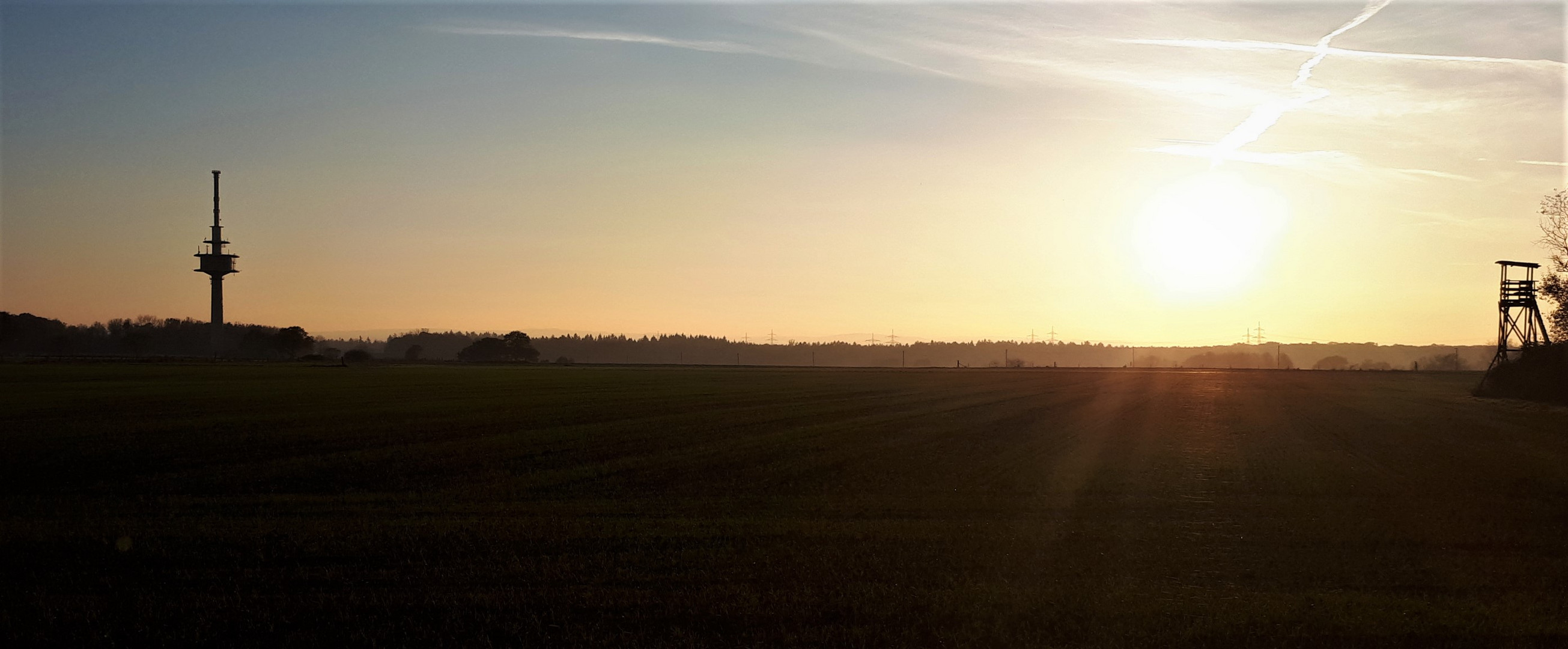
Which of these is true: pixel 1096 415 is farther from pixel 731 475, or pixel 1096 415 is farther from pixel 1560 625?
pixel 1560 625

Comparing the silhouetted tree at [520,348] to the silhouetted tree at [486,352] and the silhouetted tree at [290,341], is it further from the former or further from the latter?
the silhouetted tree at [290,341]

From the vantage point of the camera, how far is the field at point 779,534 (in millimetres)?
9219

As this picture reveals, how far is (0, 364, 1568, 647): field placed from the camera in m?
9.22

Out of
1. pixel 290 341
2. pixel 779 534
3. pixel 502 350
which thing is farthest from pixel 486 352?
pixel 779 534

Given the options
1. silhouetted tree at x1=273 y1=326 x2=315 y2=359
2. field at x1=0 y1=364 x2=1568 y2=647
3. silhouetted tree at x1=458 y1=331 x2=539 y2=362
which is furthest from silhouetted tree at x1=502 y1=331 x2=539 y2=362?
field at x1=0 y1=364 x2=1568 y2=647

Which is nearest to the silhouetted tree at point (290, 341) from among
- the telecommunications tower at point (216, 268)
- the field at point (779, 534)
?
the telecommunications tower at point (216, 268)

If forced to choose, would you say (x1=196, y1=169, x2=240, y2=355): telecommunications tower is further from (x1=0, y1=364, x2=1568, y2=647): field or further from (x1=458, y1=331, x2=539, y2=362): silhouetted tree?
(x1=0, y1=364, x2=1568, y2=647): field

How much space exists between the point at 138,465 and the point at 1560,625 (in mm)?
24233

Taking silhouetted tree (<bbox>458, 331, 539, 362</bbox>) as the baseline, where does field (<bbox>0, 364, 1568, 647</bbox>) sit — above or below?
below

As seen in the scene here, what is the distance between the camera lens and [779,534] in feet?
44.1

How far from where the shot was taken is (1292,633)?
8.86 m

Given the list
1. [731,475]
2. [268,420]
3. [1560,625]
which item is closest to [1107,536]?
[1560,625]

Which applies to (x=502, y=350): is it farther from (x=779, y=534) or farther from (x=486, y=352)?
(x=779, y=534)

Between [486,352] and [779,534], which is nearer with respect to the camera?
[779,534]
